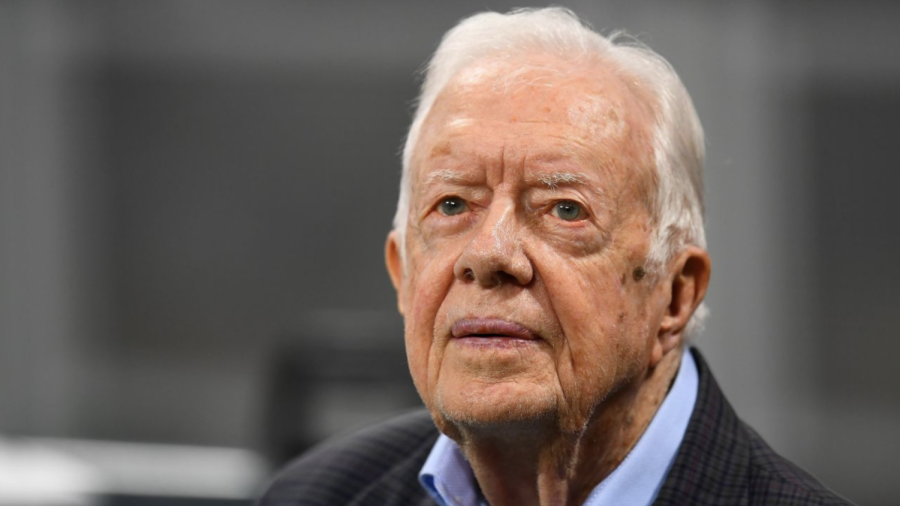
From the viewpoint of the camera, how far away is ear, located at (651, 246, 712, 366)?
187cm

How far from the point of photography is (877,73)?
16.4 ft

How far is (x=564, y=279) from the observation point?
173cm

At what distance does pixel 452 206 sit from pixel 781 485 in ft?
2.26

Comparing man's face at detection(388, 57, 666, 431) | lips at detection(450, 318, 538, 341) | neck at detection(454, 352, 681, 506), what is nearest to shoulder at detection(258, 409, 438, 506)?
neck at detection(454, 352, 681, 506)

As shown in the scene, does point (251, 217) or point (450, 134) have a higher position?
point (450, 134)

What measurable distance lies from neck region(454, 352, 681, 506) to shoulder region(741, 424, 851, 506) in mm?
196

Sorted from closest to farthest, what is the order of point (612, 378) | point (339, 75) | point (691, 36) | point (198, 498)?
point (612, 378)
point (198, 498)
point (691, 36)
point (339, 75)

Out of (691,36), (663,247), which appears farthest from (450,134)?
(691,36)

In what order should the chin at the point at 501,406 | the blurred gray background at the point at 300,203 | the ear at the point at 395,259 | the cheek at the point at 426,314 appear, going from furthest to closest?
the blurred gray background at the point at 300,203 → the ear at the point at 395,259 → the cheek at the point at 426,314 → the chin at the point at 501,406

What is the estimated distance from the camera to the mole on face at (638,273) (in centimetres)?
180

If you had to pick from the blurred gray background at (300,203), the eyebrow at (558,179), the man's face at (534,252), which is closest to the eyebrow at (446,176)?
the man's face at (534,252)

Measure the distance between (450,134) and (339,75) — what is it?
3.89 metres

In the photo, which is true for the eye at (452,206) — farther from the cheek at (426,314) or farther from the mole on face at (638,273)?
the mole on face at (638,273)

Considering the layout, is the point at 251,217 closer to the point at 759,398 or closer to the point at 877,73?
the point at 759,398
